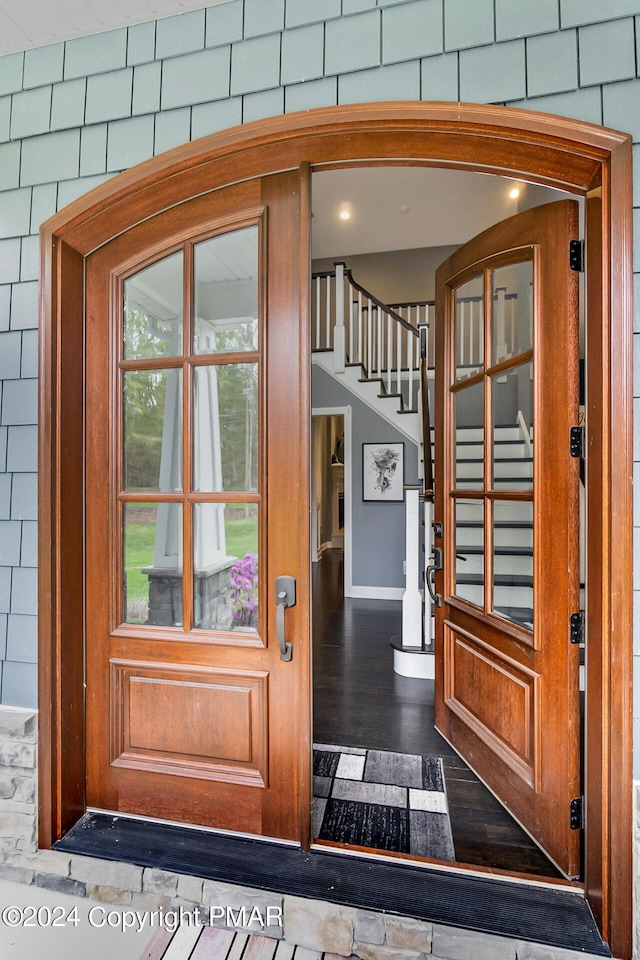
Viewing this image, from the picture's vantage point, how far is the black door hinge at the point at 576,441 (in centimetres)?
159

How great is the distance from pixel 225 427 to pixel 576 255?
1332mm

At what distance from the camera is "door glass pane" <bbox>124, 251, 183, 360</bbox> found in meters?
1.78

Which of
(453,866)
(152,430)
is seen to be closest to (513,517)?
(453,866)

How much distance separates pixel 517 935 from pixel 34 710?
1697 millimetres

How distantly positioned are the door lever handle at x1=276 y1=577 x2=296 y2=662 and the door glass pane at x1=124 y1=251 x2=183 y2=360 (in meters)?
0.92

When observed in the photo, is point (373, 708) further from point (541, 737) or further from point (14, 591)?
point (14, 591)

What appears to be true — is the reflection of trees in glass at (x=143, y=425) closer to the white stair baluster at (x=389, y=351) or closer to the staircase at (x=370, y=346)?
the staircase at (x=370, y=346)

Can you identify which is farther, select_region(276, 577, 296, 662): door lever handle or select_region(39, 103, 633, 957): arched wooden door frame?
select_region(276, 577, 296, 662): door lever handle

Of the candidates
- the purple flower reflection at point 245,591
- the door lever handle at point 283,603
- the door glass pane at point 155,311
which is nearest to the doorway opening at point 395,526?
the door lever handle at point 283,603

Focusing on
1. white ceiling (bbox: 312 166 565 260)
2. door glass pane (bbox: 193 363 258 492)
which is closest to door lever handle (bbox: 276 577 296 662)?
door glass pane (bbox: 193 363 258 492)

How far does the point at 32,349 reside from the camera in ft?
5.80

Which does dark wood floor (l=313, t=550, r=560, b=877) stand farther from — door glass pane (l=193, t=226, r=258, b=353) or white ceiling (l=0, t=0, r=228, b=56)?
white ceiling (l=0, t=0, r=228, b=56)

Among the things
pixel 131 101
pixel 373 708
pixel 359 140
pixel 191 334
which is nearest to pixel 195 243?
pixel 191 334

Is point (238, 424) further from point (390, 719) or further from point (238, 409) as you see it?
point (390, 719)
